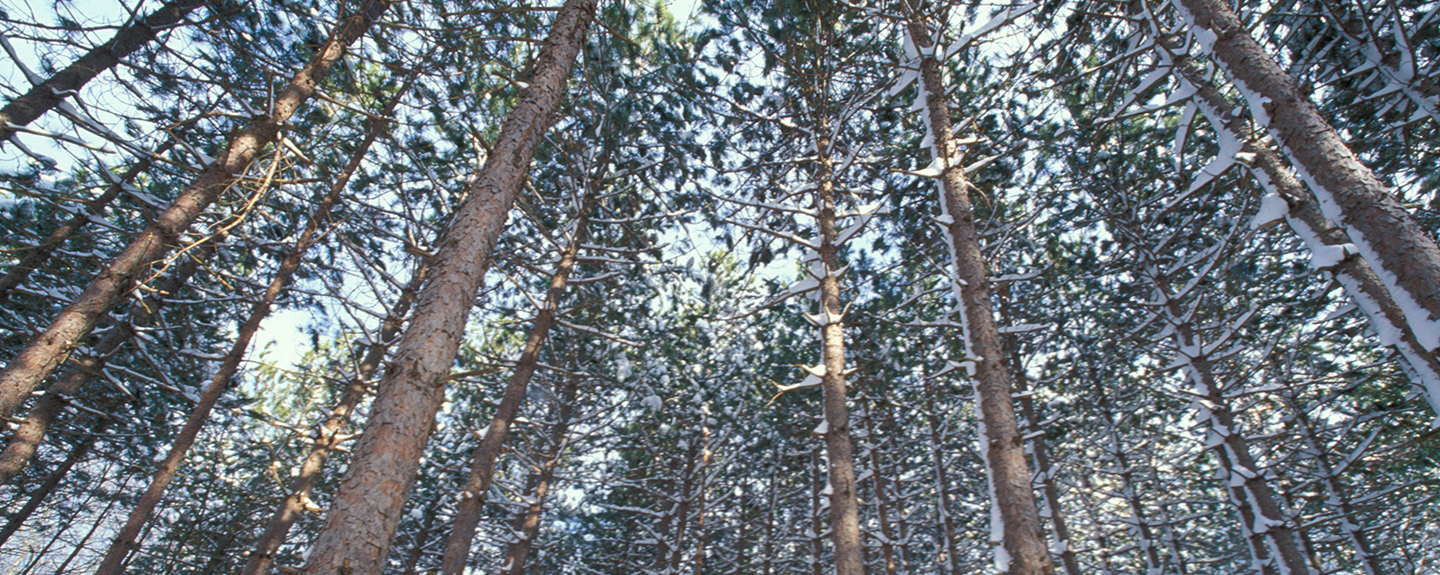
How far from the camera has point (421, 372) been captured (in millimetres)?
2893

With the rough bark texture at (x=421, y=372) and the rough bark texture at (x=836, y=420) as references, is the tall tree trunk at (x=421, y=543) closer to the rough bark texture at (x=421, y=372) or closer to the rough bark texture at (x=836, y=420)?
the rough bark texture at (x=836, y=420)

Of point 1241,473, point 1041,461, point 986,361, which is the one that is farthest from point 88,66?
point 1241,473

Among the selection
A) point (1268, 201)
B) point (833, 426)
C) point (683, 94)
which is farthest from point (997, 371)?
point (683, 94)

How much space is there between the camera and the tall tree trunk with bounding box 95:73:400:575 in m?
6.13

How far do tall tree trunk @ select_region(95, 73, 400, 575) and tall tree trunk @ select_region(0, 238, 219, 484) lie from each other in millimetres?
854

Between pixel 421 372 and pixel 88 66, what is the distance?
6.15 metres


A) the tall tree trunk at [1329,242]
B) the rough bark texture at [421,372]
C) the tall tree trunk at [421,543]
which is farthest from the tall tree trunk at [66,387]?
the tall tree trunk at [1329,242]

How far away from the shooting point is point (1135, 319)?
33.9 feet

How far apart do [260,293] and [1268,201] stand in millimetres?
11849

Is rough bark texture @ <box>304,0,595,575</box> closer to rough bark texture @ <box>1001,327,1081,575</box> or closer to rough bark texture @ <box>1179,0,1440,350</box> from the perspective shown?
rough bark texture @ <box>1179,0,1440,350</box>

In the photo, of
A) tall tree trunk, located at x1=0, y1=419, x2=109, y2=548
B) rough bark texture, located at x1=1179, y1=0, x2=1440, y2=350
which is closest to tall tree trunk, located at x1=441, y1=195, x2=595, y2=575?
rough bark texture, located at x1=1179, y1=0, x2=1440, y2=350

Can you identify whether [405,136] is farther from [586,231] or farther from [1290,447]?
[1290,447]

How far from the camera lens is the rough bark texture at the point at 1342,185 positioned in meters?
3.37

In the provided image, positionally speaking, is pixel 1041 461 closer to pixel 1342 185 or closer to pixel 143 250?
pixel 1342 185
